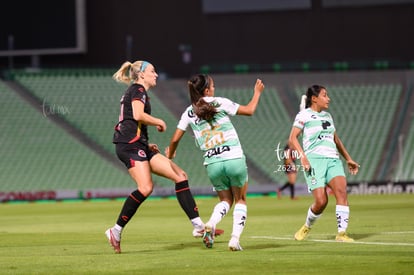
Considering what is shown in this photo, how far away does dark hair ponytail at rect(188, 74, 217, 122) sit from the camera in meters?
13.2

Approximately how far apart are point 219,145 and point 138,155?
3.67 ft

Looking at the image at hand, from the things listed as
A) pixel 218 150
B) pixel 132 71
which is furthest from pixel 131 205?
pixel 132 71

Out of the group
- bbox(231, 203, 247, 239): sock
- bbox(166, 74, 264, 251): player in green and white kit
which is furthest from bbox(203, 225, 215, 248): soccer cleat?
bbox(231, 203, 247, 239): sock

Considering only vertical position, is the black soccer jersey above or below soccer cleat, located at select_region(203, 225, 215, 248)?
above

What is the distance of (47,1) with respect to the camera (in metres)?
45.4

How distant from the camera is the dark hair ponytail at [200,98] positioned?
1322 cm

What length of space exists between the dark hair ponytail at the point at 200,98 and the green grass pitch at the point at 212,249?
69.9 inches

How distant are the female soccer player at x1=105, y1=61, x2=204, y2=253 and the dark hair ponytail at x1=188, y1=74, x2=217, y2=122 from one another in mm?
572

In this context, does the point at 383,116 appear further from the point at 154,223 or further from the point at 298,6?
the point at 154,223

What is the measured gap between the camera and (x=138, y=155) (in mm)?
13625

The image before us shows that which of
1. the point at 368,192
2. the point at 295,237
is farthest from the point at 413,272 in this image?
the point at 368,192

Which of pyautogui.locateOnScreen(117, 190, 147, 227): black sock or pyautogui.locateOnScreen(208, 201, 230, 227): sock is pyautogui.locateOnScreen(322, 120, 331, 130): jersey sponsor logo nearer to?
pyautogui.locateOnScreen(208, 201, 230, 227): sock

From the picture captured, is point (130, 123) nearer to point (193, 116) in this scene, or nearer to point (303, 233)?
point (193, 116)

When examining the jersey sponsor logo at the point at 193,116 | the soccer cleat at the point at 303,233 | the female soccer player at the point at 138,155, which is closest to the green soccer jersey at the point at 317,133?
the soccer cleat at the point at 303,233
